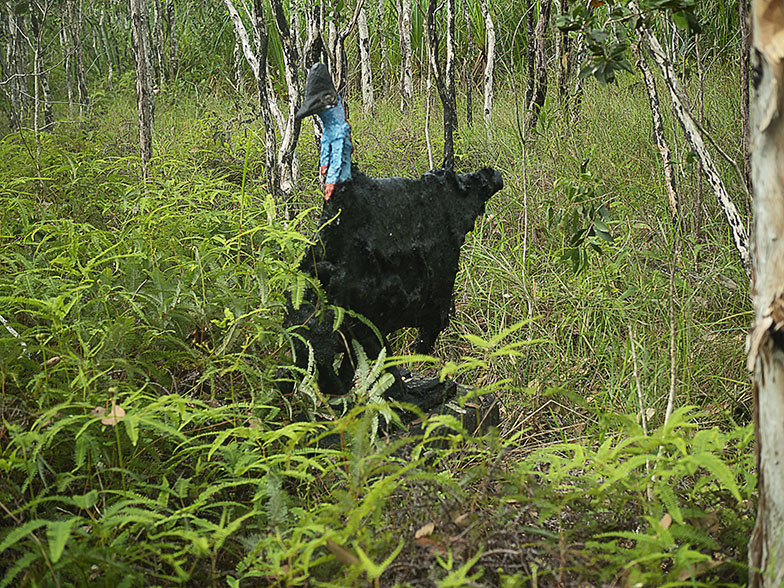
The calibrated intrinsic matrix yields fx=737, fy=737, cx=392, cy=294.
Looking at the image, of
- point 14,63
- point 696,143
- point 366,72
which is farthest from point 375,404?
point 14,63

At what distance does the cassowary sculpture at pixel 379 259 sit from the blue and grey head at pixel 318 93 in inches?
1.8

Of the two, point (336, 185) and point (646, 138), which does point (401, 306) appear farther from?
point (646, 138)

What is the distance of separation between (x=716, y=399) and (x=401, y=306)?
49.5 inches

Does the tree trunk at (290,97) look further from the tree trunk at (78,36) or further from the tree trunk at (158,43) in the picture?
the tree trunk at (158,43)

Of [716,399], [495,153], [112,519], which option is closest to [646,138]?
[495,153]

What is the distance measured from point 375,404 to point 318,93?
0.99m

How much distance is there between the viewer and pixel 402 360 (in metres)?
1.62

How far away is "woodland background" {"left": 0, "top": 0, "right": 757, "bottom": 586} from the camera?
1.43 metres

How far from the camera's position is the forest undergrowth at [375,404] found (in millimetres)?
1409

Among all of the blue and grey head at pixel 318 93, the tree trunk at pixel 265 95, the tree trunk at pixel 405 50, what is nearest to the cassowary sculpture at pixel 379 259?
the blue and grey head at pixel 318 93

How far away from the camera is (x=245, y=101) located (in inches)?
236

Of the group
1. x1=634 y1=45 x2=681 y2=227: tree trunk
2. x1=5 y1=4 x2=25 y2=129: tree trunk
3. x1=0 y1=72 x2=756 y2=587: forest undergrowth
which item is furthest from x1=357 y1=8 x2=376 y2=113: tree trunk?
x1=634 y1=45 x2=681 y2=227: tree trunk

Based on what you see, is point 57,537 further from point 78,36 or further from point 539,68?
point 78,36

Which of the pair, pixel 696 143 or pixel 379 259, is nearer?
pixel 379 259
